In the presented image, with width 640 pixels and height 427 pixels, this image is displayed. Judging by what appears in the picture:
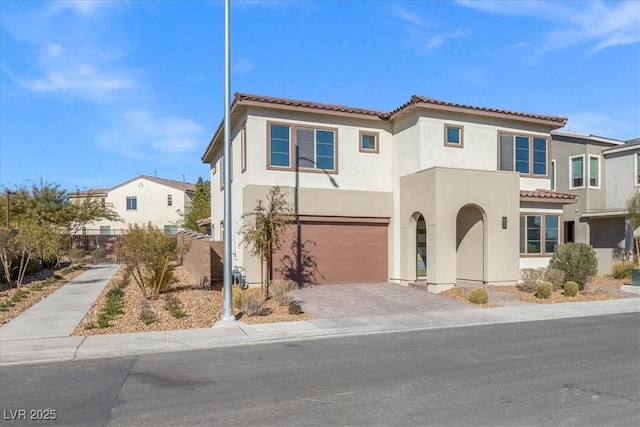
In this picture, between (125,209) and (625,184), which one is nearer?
(625,184)

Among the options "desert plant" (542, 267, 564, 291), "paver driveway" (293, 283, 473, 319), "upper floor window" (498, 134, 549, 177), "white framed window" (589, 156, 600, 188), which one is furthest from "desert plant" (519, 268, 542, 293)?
"white framed window" (589, 156, 600, 188)

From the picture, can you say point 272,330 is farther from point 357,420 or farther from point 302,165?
point 302,165

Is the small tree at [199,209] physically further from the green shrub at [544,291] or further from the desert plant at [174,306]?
the green shrub at [544,291]

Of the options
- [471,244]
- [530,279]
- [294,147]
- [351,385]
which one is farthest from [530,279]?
[351,385]

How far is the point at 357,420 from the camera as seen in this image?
5520 mm

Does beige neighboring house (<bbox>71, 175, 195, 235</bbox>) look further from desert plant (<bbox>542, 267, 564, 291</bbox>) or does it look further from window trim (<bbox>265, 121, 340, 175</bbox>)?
desert plant (<bbox>542, 267, 564, 291</bbox>)

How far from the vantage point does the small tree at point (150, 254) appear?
14.8 metres

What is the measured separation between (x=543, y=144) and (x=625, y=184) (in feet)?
22.3

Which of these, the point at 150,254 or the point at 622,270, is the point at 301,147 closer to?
the point at 150,254

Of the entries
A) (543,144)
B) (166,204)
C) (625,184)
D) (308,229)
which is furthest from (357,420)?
(166,204)

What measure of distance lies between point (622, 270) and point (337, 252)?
12.8 m

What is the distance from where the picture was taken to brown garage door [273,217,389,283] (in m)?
18.0

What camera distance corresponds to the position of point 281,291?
50.3 ft

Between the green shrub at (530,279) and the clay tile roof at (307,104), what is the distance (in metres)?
7.77
